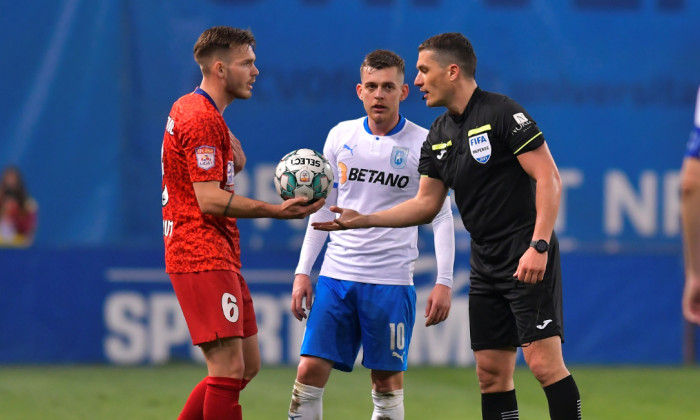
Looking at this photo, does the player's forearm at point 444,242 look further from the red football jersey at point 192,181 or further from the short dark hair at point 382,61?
the red football jersey at point 192,181

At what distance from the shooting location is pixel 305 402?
5574 mm

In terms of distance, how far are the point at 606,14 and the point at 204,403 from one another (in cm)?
1067

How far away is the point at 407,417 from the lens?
7.81m

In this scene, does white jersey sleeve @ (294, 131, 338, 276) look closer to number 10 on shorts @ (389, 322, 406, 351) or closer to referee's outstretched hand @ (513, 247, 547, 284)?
number 10 on shorts @ (389, 322, 406, 351)

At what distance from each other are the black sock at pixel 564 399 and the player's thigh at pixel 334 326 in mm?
1182

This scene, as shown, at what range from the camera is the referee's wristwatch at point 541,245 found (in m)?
4.82

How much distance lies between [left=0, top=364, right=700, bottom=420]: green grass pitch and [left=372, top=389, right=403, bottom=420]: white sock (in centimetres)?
212

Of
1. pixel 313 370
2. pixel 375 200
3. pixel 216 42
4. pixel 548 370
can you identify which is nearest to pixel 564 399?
pixel 548 370

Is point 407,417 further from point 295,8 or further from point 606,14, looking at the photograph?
point 606,14

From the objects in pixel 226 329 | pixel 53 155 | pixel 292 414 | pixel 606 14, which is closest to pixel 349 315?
pixel 292 414

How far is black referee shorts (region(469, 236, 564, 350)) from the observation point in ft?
16.4

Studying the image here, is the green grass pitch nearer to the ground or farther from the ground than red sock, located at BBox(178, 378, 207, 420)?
nearer to the ground

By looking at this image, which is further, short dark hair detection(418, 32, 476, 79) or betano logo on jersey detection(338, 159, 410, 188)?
betano logo on jersey detection(338, 159, 410, 188)

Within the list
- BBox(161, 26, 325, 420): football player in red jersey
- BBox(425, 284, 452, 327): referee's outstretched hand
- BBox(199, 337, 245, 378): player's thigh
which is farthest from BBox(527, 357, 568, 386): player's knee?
BBox(199, 337, 245, 378): player's thigh
